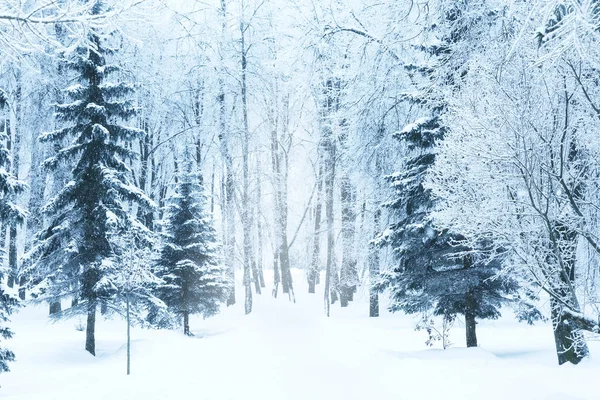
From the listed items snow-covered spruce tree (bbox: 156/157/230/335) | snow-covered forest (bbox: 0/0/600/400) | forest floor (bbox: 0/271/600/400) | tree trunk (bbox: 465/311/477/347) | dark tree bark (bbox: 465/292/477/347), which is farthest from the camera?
snow-covered spruce tree (bbox: 156/157/230/335)

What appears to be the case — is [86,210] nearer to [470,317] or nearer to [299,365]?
[299,365]

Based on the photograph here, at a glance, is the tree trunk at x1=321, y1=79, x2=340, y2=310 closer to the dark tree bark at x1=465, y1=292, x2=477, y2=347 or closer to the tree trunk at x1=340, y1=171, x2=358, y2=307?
the tree trunk at x1=340, y1=171, x2=358, y2=307

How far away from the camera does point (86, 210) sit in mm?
13531

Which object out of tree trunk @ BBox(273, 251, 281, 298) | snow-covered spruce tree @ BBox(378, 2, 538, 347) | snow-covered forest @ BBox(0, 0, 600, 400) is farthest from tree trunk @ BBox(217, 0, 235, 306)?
snow-covered spruce tree @ BBox(378, 2, 538, 347)

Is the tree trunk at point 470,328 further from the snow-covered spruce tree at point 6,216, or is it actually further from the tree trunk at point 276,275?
the tree trunk at point 276,275

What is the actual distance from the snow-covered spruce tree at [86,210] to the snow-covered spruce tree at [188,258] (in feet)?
12.2

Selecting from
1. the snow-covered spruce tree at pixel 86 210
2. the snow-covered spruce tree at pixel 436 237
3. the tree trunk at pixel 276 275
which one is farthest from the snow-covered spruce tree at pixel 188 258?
the tree trunk at pixel 276 275

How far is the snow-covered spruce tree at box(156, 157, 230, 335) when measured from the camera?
56.0ft

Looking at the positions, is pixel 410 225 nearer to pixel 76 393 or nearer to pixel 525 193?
pixel 525 193

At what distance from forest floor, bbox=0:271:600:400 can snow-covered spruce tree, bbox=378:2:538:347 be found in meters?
1.13

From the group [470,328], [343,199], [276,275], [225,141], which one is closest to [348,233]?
[343,199]

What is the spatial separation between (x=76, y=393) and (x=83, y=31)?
701 centimetres

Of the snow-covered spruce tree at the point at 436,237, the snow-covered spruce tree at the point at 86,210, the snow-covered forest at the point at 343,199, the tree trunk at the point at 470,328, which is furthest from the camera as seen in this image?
the snow-covered spruce tree at the point at 86,210

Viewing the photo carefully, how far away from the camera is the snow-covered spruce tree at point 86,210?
13203 millimetres
